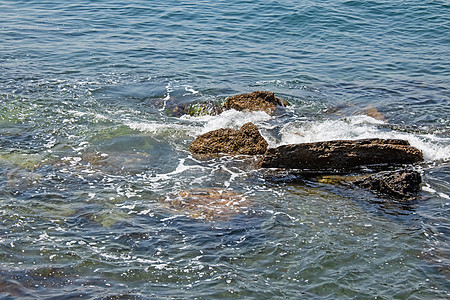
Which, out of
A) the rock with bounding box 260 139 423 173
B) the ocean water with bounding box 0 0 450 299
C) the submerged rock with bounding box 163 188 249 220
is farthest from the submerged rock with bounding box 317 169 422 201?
the submerged rock with bounding box 163 188 249 220

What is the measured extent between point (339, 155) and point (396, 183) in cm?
136

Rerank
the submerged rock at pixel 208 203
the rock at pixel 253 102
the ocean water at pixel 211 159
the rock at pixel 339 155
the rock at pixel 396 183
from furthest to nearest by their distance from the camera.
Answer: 1. the rock at pixel 253 102
2. the rock at pixel 339 155
3. the rock at pixel 396 183
4. the submerged rock at pixel 208 203
5. the ocean water at pixel 211 159

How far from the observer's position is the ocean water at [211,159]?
623 centimetres

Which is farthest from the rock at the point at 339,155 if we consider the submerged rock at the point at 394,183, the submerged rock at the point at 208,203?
the submerged rock at the point at 208,203

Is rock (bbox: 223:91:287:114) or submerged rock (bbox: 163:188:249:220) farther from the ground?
rock (bbox: 223:91:287:114)

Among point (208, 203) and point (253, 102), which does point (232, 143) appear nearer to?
point (208, 203)

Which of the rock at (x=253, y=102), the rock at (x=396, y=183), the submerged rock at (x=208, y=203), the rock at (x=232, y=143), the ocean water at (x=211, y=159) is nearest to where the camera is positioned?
the ocean water at (x=211, y=159)

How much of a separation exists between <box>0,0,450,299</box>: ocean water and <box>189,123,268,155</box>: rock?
10.8 inches

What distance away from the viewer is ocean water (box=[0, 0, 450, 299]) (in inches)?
245

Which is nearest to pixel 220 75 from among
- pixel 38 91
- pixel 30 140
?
pixel 38 91

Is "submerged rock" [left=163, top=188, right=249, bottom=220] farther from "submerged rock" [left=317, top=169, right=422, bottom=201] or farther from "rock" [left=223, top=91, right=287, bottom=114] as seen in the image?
"rock" [left=223, top=91, right=287, bottom=114]

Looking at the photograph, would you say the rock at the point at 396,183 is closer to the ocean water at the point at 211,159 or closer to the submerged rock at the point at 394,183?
the submerged rock at the point at 394,183

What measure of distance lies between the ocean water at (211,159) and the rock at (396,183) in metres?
0.23

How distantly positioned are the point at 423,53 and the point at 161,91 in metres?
9.33
